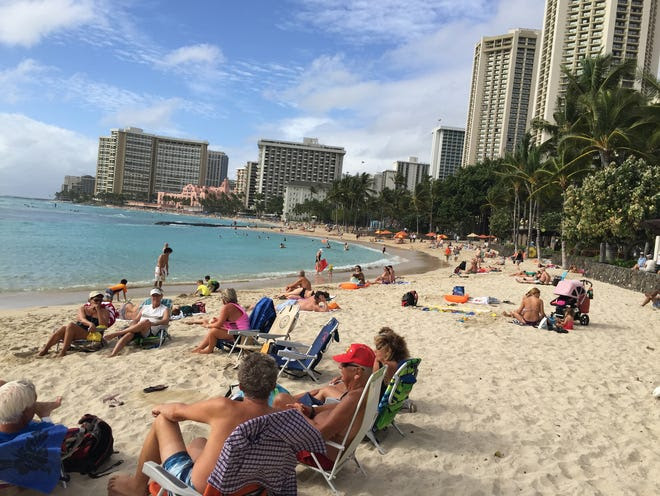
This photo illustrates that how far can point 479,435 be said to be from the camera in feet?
13.9

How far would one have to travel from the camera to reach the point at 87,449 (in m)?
3.33

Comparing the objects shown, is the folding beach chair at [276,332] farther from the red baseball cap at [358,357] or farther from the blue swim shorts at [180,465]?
the blue swim shorts at [180,465]

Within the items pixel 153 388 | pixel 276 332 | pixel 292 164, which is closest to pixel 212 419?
pixel 153 388

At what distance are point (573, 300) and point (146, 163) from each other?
663ft

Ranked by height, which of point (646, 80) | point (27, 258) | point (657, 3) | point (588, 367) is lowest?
point (27, 258)

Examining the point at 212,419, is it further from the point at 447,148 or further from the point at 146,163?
the point at 146,163

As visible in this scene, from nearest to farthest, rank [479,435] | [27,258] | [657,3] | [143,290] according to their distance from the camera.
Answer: [479,435] < [143,290] < [27,258] < [657,3]

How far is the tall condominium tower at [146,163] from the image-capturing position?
188 metres

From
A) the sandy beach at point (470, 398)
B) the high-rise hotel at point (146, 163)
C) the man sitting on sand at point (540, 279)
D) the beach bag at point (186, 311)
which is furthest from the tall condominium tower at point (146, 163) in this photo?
the sandy beach at point (470, 398)

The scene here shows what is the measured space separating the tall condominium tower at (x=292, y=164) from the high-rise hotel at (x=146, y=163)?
3544cm

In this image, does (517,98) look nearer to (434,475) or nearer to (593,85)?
(593,85)

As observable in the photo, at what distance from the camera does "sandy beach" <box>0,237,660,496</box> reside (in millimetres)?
3523

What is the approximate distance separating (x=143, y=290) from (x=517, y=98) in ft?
376

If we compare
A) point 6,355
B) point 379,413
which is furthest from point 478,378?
point 6,355
